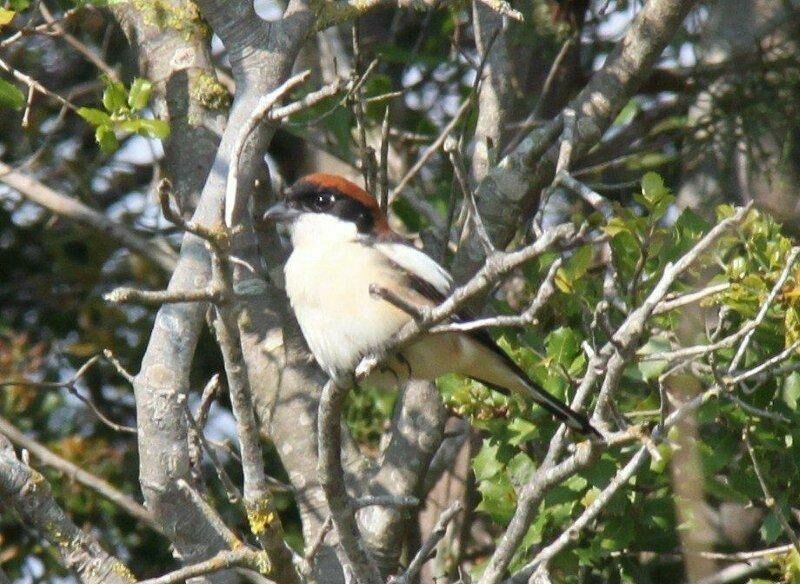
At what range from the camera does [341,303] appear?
361 centimetres

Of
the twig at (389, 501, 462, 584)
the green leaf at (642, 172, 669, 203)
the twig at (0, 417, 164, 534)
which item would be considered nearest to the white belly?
the twig at (389, 501, 462, 584)

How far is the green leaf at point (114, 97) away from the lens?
12.4 feet

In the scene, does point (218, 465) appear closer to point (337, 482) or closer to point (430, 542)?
point (337, 482)

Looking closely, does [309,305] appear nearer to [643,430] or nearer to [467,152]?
[643,430]

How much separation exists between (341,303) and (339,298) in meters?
0.02

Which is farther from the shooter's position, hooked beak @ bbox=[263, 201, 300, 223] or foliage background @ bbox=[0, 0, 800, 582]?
hooked beak @ bbox=[263, 201, 300, 223]

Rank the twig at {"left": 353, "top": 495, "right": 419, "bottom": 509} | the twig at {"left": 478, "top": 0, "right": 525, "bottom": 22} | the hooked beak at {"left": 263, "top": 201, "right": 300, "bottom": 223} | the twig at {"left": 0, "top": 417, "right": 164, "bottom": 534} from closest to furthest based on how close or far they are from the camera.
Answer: the twig at {"left": 353, "top": 495, "right": 419, "bottom": 509}, the twig at {"left": 478, "top": 0, "right": 525, "bottom": 22}, the hooked beak at {"left": 263, "top": 201, "right": 300, "bottom": 223}, the twig at {"left": 0, "top": 417, "right": 164, "bottom": 534}

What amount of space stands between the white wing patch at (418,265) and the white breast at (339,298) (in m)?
0.04

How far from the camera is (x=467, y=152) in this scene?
5.48 meters

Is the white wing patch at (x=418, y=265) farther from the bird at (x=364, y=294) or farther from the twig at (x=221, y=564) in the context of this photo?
the twig at (x=221, y=564)

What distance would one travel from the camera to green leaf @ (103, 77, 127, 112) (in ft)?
12.4

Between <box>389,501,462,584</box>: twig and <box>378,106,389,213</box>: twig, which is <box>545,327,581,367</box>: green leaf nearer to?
<box>378,106,389,213</box>: twig

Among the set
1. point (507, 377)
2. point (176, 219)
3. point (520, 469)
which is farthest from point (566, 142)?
point (176, 219)

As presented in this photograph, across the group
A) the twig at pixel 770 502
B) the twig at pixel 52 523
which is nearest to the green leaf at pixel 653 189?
the twig at pixel 770 502
